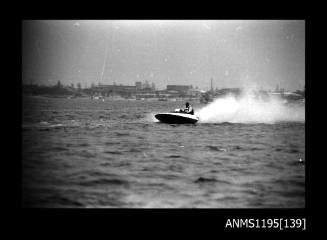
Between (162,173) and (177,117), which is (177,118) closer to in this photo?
(177,117)

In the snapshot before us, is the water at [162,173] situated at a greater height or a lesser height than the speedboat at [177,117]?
lesser

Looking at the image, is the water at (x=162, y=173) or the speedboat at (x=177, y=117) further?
the speedboat at (x=177, y=117)

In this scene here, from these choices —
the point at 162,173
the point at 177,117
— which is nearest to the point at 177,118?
the point at 177,117

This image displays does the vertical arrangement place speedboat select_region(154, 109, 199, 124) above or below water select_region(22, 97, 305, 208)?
above

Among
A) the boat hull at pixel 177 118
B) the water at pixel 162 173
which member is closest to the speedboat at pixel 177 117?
the boat hull at pixel 177 118

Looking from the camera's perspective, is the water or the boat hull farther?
the boat hull

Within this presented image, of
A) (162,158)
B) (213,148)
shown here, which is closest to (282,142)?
(213,148)

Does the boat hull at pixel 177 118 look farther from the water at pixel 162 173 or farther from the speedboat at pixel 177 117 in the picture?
the water at pixel 162 173

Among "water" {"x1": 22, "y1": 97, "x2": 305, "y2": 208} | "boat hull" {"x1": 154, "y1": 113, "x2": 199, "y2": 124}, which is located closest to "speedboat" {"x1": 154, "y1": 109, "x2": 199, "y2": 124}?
"boat hull" {"x1": 154, "y1": 113, "x2": 199, "y2": 124}

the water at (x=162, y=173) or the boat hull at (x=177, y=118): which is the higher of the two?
the boat hull at (x=177, y=118)

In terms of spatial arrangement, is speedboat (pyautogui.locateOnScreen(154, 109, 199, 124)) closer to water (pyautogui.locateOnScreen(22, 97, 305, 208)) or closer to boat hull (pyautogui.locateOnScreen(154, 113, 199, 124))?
boat hull (pyautogui.locateOnScreen(154, 113, 199, 124))

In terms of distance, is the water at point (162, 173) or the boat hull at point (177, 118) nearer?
the water at point (162, 173)
